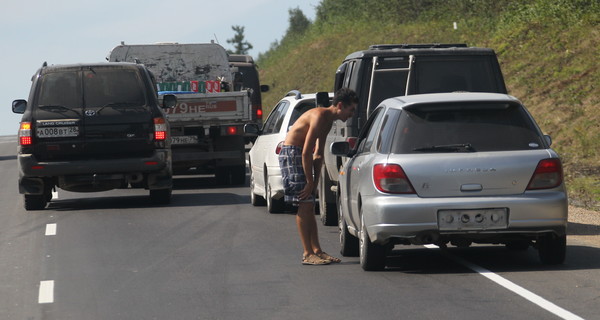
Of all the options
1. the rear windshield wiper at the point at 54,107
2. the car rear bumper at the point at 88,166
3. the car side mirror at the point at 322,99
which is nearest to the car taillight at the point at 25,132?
the car rear bumper at the point at 88,166

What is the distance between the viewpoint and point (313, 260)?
11539mm

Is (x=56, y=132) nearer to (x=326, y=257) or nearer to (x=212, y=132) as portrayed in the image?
(x=212, y=132)

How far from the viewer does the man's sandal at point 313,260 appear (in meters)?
11.5

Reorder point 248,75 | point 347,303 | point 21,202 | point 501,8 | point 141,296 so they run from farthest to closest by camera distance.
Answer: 1. point 501,8
2. point 248,75
3. point 21,202
4. point 141,296
5. point 347,303

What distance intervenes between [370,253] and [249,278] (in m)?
1.08

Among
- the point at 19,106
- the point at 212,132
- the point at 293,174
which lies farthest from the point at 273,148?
the point at 212,132

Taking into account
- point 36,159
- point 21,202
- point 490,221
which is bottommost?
point 21,202

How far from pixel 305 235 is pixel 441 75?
10.3 ft

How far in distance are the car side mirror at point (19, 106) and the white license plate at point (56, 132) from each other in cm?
125

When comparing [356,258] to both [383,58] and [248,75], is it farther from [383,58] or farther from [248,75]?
[248,75]

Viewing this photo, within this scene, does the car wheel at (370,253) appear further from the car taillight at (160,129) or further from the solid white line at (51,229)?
the car taillight at (160,129)

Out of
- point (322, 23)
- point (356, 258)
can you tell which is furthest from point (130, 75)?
point (322, 23)

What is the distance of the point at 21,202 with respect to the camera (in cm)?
2064

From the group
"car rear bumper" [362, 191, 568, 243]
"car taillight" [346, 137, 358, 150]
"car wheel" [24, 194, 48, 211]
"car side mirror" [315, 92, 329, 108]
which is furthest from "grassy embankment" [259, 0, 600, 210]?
"car wheel" [24, 194, 48, 211]
